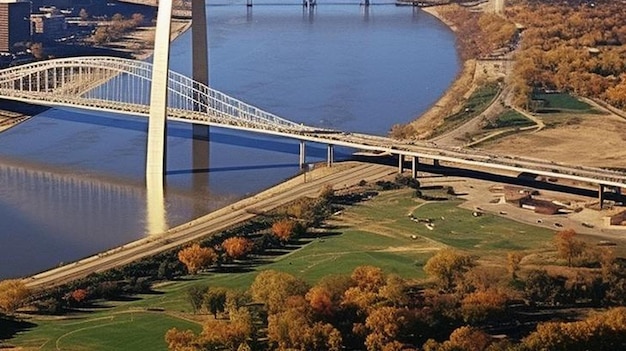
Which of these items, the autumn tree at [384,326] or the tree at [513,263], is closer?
the autumn tree at [384,326]

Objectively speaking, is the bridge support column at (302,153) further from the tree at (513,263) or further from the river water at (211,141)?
the tree at (513,263)

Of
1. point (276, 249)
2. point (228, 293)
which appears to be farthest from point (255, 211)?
point (228, 293)

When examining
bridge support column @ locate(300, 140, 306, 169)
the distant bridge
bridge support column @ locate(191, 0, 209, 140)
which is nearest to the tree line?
the distant bridge

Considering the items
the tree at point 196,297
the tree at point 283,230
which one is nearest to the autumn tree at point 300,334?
the tree at point 196,297

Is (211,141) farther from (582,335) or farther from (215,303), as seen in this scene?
(582,335)

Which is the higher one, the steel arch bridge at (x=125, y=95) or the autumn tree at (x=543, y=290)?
the steel arch bridge at (x=125, y=95)

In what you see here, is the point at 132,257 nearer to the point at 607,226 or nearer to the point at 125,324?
the point at 125,324

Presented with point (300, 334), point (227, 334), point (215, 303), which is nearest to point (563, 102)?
point (215, 303)
